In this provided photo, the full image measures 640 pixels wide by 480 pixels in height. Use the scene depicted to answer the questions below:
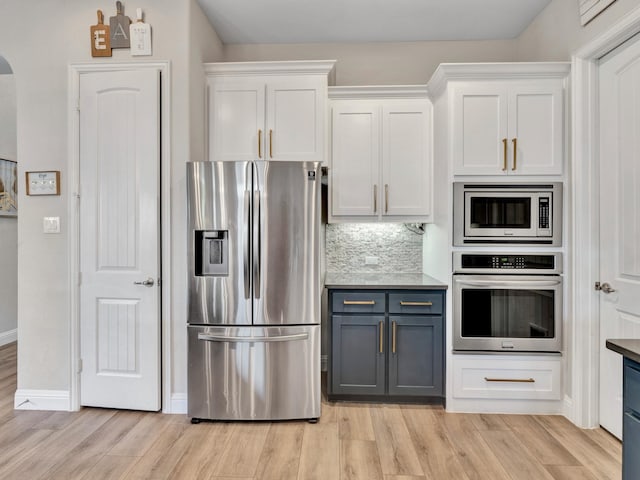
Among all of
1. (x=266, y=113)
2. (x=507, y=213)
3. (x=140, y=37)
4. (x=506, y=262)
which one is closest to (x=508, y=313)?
(x=506, y=262)

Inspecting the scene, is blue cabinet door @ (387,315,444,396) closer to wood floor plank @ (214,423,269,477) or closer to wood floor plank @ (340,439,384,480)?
wood floor plank @ (340,439,384,480)

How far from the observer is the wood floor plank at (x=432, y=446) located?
2027 millimetres

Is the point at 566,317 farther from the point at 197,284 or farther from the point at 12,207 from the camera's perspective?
the point at 12,207

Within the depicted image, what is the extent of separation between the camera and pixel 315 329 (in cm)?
257

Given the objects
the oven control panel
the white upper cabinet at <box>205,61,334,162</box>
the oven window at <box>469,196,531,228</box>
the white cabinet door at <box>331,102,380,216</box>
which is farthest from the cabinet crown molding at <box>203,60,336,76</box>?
the oven control panel

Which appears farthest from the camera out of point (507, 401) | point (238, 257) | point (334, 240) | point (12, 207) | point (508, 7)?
point (12, 207)

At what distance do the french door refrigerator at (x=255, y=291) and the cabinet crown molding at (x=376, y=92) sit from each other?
938mm

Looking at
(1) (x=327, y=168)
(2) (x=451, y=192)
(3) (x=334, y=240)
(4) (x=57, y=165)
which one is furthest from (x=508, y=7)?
(4) (x=57, y=165)

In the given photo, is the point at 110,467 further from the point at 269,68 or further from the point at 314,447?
the point at 269,68

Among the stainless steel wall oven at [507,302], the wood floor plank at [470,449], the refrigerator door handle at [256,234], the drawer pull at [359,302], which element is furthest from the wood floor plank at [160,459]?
the stainless steel wall oven at [507,302]

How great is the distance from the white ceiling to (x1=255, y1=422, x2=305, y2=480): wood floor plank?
3053 mm

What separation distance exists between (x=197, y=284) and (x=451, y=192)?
1.90 meters

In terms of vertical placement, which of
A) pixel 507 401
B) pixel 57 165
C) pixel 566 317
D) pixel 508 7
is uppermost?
pixel 508 7

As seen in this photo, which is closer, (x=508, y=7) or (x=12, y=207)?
(x=508, y=7)
